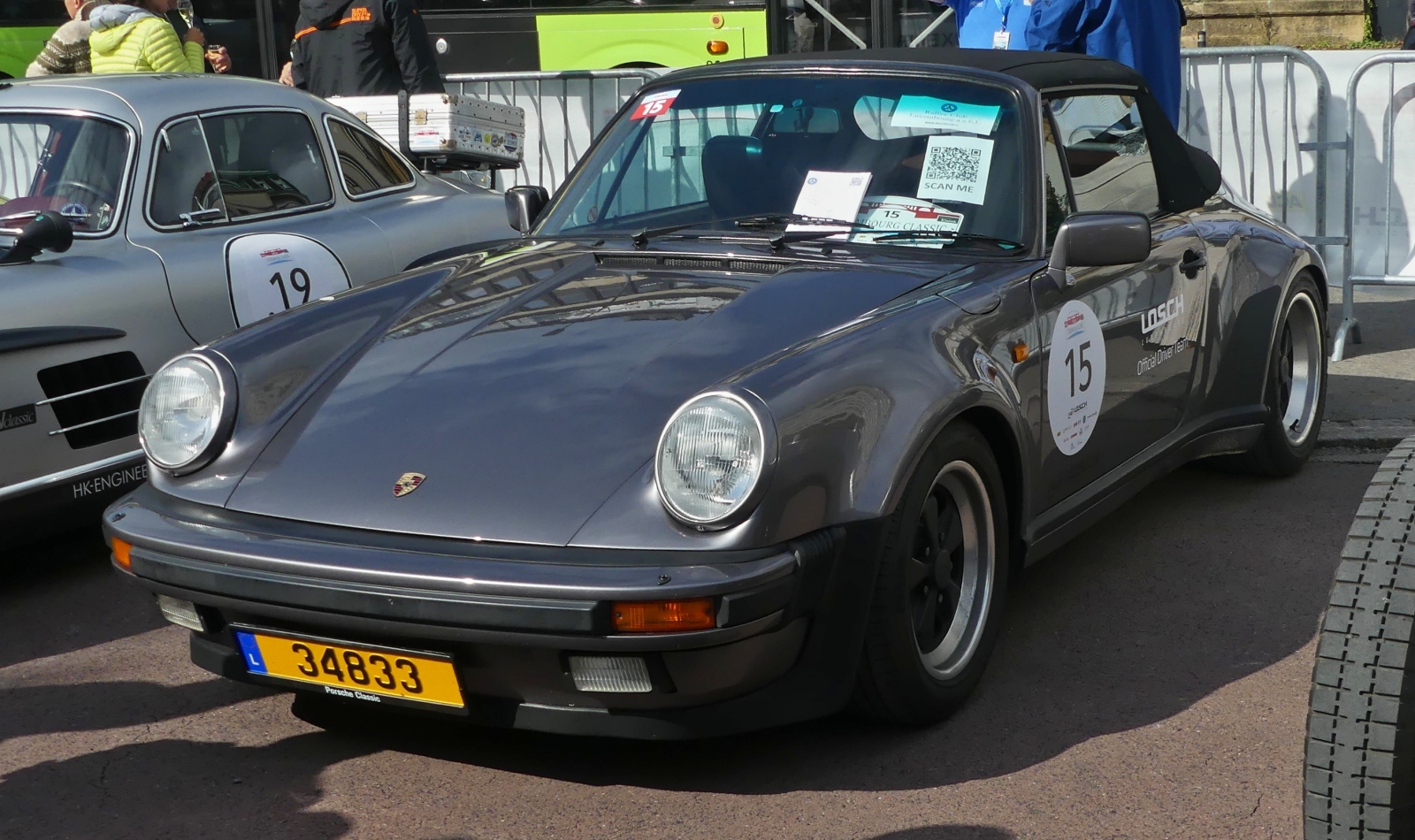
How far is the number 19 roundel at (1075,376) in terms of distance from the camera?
378 centimetres

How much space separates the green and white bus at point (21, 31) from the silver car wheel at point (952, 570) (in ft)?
34.4

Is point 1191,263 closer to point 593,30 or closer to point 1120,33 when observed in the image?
point 1120,33

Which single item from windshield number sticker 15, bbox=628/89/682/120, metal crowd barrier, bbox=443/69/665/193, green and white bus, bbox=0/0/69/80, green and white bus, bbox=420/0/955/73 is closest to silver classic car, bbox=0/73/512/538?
windshield number sticker 15, bbox=628/89/682/120

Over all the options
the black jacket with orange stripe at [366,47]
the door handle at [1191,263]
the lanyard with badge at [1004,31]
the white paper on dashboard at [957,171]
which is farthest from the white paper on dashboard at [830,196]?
the black jacket with orange stripe at [366,47]

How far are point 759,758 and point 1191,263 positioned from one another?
218cm

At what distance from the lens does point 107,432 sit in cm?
461

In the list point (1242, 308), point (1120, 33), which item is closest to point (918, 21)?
point (1120, 33)

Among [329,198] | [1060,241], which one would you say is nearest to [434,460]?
[1060,241]

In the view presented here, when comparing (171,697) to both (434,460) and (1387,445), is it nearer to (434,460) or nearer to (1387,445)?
(434,460)

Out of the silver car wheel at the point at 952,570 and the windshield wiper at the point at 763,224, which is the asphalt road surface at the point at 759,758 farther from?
the windshield wiper at the point at 763,224

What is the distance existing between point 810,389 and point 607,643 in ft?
2.11

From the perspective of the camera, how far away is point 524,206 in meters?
4.60

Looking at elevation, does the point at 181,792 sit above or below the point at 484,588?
below

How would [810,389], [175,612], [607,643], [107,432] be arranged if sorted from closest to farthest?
[607,643], [810,389], [175,612], [107,432]
